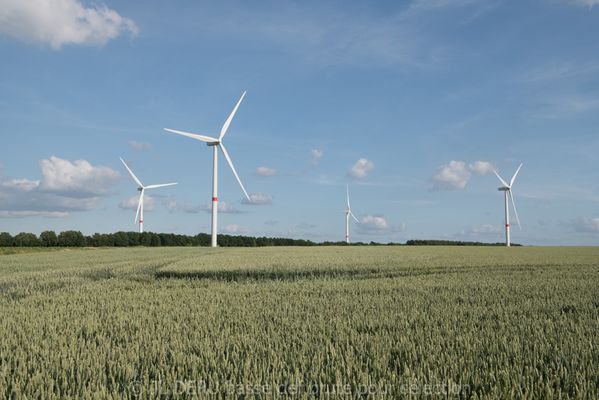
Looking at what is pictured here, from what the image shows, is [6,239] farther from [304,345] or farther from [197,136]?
[304,345]

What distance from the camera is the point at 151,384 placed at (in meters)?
4.72

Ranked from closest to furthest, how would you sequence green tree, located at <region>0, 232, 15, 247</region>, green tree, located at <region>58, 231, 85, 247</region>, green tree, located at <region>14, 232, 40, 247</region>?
green tree, located at <region>0, 232, 15, 247</region>
green tree, located at <region>14, 232, 40, 247</region>
green tree, located at <region>58, 231, 85, 247</region>

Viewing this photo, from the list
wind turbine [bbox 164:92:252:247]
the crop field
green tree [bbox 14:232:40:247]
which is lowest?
the crop field

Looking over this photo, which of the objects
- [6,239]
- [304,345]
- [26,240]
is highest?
[6,239]

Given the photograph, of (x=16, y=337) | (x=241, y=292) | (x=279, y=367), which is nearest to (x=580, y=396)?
(x=279, y=367)

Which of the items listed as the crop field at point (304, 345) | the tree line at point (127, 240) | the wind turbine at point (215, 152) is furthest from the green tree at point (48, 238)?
the crop field at point (304, 345)

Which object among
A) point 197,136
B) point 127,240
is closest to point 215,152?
point 197,136

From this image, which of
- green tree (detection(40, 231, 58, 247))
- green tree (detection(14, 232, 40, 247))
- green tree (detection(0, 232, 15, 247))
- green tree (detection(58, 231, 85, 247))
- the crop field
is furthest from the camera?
green tree (detection(58, 231, 85, 247))

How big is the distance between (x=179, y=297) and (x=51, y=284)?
6.66 meters

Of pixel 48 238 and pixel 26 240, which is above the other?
pixel 48 238

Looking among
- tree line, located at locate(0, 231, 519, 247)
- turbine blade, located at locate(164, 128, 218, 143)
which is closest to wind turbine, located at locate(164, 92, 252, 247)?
turbine blade, located at locate(164, 128, 218, 143)

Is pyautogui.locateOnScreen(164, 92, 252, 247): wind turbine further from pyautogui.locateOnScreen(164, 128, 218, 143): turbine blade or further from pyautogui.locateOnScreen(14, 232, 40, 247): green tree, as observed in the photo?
pyautogui.locateOnScreen(14, 232, 40, 247): green tree

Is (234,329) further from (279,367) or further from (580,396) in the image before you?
(580,396)

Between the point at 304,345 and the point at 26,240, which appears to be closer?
the point at 304,345
